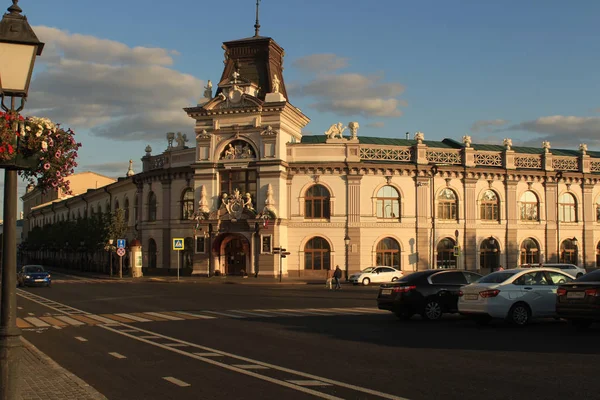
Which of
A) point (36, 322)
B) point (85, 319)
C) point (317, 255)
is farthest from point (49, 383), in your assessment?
point (317, 255)

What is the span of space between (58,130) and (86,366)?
238 inches

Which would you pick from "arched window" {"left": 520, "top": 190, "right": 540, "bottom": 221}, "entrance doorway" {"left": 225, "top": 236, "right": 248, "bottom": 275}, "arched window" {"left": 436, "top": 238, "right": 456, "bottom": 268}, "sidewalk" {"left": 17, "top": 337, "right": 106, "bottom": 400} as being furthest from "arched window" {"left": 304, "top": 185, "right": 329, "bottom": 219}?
"sidewalk" {"left": 17, "top": 337, "right": 106, "bottom": 400}

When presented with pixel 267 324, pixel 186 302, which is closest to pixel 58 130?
pixel 267 324

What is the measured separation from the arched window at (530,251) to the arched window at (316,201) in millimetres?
17154

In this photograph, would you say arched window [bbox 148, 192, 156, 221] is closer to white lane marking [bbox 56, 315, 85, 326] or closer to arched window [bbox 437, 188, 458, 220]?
arched window [bbox 437, 188, 458, 220]

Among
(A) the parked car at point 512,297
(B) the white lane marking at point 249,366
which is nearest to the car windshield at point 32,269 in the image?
(A) the parked car at point 512,297

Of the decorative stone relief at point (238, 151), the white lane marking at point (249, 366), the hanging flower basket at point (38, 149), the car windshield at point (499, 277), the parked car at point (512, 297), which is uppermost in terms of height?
the decorative stone relief at point (238, 151)

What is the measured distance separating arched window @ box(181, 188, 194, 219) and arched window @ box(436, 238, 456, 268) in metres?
20.7

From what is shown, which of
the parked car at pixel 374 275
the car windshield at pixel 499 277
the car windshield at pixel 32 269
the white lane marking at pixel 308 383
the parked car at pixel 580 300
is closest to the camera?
the white lane marking at pixel 308 383

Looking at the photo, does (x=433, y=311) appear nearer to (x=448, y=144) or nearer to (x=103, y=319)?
(x=103, y=319)

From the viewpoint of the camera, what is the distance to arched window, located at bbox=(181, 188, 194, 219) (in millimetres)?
54906

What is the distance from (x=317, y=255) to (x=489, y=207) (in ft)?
49.1

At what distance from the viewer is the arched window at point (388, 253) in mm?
50469

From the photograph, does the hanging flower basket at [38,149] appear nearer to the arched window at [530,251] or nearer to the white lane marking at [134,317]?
the white lane marking at [134,317]
